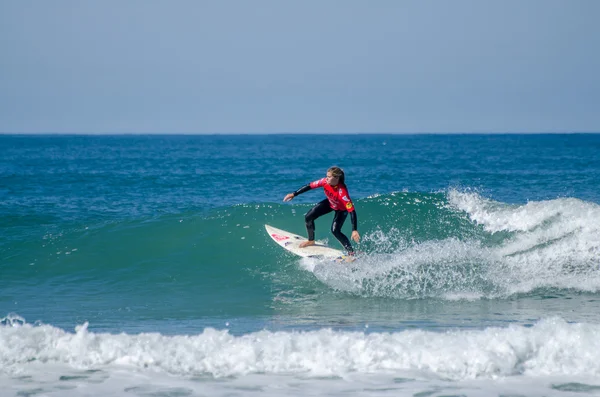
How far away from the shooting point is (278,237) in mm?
13219

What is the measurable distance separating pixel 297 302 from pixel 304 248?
2.18 metres

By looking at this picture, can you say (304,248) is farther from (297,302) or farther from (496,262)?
(496,262)

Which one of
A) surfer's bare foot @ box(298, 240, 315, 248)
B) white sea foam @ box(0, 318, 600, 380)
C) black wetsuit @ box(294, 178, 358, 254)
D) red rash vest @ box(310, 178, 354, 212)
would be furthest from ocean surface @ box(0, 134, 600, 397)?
red rash vest @ box(310, 178, 354, 212)

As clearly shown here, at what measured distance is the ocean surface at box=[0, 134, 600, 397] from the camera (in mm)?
6207

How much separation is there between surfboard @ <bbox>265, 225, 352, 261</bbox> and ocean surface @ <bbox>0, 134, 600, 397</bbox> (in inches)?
8.9

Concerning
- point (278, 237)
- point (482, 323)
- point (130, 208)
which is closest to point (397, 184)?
point (130, 208)

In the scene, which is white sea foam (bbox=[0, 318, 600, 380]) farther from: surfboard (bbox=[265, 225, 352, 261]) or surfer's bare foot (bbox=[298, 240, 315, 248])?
surfer's bare foot (bbox=[298, 240, 315, 248])

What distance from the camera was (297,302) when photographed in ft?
32.3

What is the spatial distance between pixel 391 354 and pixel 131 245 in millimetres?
8673

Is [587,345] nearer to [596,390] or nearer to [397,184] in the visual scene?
[596,390]

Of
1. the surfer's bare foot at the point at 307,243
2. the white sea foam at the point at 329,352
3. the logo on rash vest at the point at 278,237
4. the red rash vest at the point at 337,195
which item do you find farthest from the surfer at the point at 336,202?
the white sea foam at the point at 329,352

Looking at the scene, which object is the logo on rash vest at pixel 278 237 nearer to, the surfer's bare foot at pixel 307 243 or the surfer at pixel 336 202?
the surfer's bare foot at pixel 307 243

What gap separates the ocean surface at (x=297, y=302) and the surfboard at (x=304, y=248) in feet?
0.74

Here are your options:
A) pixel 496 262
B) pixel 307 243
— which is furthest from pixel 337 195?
pixel 496 262
